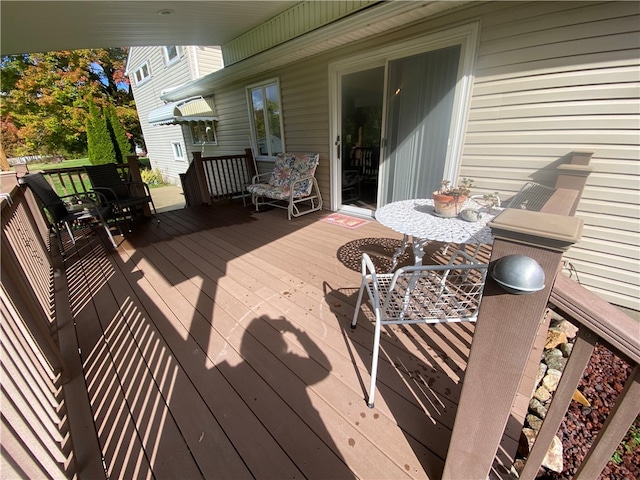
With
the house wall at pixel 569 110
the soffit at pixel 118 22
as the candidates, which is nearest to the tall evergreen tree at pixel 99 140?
the soffit at pixel 118 22

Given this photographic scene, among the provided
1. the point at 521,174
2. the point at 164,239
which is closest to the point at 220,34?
the point at 164,239

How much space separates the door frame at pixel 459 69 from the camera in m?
2.65

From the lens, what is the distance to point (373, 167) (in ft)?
17.5

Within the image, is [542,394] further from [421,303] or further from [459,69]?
[459,69]

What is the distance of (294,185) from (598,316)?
399 centimetres

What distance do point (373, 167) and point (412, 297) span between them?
428 cm

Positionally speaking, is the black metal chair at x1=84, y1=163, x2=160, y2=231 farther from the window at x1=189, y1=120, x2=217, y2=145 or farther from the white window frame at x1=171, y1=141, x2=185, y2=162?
the white window frame at x1=171, y1=141, x2=185, y2=162

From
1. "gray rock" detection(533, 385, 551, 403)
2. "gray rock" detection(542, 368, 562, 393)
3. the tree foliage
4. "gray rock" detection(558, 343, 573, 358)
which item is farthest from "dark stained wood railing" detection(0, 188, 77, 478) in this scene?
the tree foliage

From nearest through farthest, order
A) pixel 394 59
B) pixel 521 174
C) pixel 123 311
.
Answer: pixel 123 311
pixel 521 174
pixel 394 59

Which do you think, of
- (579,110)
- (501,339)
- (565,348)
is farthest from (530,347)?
(579,110)

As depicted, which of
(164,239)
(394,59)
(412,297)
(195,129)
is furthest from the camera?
(195,129)

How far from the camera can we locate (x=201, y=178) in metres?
5.14

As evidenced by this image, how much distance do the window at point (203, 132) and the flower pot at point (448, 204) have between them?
23.4 feet

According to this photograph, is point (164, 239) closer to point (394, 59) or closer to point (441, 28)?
point (394, 59)
